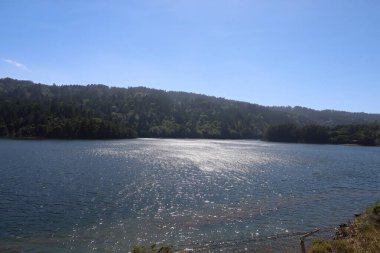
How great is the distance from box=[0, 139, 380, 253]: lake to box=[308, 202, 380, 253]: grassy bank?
254 cm

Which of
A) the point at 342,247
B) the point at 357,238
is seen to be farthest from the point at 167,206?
the point at 342,247

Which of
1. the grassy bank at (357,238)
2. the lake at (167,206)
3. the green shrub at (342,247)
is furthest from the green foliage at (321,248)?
the lake at (167,206)

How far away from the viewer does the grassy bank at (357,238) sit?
81.3ft

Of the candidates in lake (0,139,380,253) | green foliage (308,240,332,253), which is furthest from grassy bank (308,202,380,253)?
lake (0,139,380,253)

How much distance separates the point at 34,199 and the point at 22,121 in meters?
167

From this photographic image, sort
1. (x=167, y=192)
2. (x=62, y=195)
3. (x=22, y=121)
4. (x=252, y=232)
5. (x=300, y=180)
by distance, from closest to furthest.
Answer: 1. (x=252, y=232)
2. (x=62, y=195)
3. (x=167, y=192)
4. (x=300, y=180)
5. (x=22, y=121)

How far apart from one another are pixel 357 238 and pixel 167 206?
21483 millimetres

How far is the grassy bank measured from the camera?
24.8m

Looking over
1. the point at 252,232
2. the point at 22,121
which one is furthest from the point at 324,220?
the point at 22,121

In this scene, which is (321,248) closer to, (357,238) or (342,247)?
(342,247)

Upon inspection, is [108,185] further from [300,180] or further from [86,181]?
[300,180]

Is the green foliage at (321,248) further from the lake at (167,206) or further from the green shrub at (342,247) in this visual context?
the lake at (167,206)

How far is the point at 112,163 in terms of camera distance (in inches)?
3371

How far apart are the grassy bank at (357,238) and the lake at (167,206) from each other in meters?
2.54
